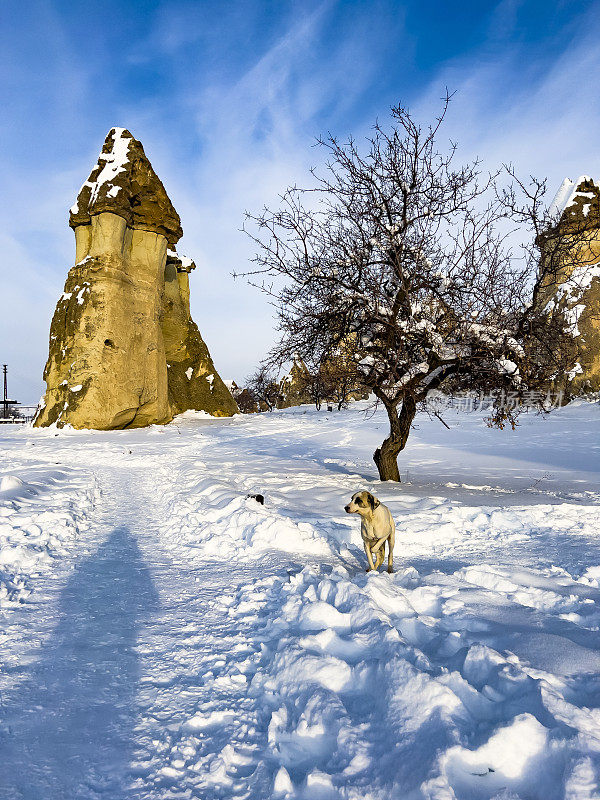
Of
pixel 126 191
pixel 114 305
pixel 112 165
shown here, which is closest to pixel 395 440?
pixel 114 305

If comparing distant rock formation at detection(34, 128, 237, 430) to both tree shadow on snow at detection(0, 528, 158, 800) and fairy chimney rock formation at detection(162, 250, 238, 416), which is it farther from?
tree shadow on snow at detection(0, 528, 158, 800)

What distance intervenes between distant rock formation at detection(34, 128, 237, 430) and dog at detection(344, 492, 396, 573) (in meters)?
23.6

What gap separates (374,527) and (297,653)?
74.7 inches

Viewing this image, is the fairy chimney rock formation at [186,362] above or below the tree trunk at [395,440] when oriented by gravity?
above

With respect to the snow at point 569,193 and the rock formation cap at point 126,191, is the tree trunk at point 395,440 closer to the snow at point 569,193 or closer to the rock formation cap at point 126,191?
the rock formation cap at point 126,191

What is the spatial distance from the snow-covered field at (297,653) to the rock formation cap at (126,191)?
25932mm

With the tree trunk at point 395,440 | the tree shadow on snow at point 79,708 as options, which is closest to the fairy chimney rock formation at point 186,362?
the tree trunk at point 395,440

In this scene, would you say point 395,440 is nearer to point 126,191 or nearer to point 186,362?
point 126,191

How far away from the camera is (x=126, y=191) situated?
28328mm

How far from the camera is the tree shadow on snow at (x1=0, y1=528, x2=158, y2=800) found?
1929mm

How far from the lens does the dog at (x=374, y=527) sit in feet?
14.7

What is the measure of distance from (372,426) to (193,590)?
2536 cm

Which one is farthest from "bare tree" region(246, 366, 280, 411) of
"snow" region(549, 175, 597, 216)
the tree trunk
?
"snow" region(549, 175, 597, 216)

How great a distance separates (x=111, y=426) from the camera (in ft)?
84.9
